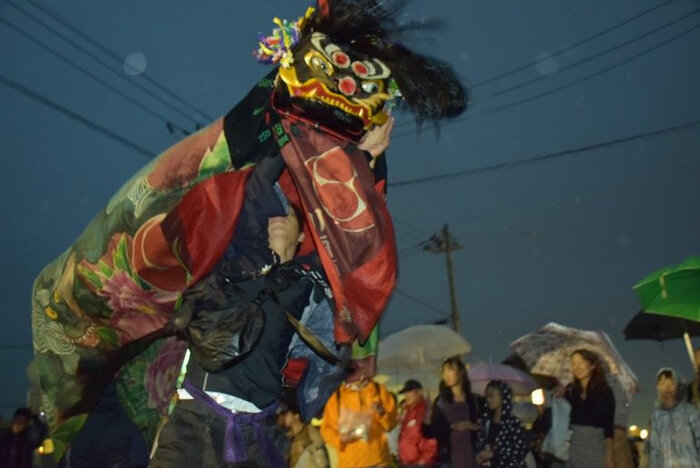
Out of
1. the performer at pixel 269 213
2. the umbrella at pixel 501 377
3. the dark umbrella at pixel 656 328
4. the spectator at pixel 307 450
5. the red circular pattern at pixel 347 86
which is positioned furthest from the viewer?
the umbrella at pixel 501 377

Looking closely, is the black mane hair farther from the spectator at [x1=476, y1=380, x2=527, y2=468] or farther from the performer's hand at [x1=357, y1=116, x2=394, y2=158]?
the spectator at [x1=476, y1=380, x2=527, y2=468]

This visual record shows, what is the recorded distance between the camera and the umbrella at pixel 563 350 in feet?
27.1

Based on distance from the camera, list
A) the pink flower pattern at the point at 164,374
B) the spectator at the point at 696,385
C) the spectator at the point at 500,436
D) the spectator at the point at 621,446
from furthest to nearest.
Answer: the spectator at the point at 500,436, the spectator at the point at 696,385, the spectator at the point at 621,446, the pink flower pattern at the point at 164,374

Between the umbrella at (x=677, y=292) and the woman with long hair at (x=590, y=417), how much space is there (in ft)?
3.62

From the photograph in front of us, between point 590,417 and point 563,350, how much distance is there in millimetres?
2913

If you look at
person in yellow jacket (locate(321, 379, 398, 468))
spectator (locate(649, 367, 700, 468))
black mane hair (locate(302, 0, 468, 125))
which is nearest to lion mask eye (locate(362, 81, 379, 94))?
black mane hair (locate(302, 0, 468, 125))

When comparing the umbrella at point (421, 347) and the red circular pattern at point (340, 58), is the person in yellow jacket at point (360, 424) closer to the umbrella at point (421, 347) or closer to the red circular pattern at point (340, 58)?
the red circular pattern at point (340, 58)

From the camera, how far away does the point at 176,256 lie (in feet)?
A: 9.21

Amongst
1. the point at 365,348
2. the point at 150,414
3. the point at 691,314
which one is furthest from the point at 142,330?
the point at 691,314

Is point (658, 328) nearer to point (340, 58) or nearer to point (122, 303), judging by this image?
point (340, 58)

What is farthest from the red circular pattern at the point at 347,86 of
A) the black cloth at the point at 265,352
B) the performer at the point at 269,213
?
the black cloth at the point at 265,352

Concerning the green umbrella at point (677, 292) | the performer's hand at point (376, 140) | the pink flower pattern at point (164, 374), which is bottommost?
the pink flower pattern at point (164, 374)

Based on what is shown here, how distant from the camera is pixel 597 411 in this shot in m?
5.81

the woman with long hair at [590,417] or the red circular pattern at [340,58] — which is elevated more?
the red circular pattern at [340,58]
